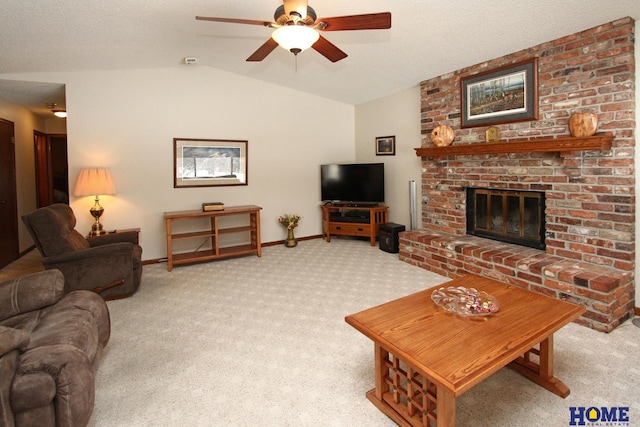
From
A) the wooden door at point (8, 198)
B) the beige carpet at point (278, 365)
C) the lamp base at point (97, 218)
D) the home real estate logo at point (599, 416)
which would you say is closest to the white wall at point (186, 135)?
the lamp base at point (97, 218)

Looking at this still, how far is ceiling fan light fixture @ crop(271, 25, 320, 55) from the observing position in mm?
2146

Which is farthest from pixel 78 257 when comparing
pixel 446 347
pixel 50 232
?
pixel 446 347

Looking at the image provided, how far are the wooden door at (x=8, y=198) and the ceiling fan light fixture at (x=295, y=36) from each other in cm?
448

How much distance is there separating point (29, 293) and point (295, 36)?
220cm

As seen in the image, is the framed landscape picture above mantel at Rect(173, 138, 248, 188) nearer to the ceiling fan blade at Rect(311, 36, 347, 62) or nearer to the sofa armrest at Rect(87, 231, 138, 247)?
the sofa armrest at Rect(87, 231, 138, 247)

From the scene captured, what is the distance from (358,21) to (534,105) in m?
2.14

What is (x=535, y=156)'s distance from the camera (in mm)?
3385

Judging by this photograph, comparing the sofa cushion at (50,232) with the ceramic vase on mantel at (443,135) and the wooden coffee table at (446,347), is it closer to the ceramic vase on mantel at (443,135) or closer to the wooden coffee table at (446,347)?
the wooden coffee table at (446,347)

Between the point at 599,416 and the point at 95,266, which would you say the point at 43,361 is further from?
the point at 599,416

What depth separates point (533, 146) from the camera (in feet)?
10.5

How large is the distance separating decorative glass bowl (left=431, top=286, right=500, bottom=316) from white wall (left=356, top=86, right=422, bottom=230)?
2925 mm

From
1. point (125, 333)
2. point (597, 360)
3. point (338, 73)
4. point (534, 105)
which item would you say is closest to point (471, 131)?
point (534, 105)

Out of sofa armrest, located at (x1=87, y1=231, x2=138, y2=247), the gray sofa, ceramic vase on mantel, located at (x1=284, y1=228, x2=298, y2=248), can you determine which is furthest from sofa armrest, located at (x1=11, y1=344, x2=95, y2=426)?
ceramic vase on mantel, located at (x1=284, y1=228, x2=298, y2=248)

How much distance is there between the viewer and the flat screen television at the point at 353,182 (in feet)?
17.9
